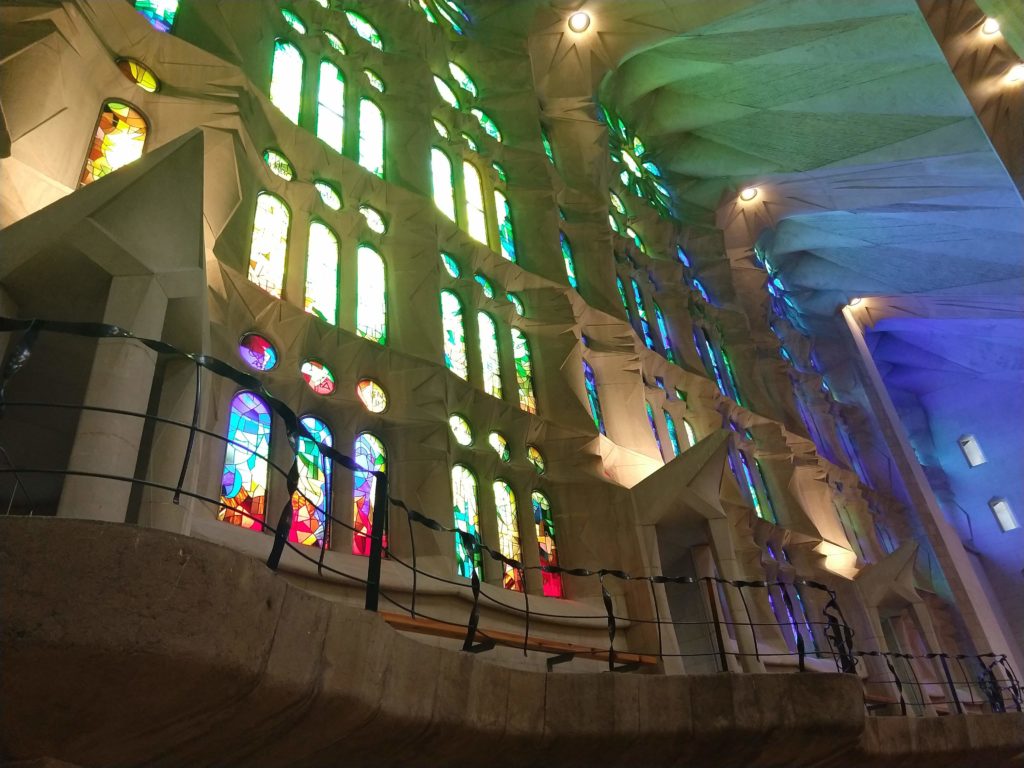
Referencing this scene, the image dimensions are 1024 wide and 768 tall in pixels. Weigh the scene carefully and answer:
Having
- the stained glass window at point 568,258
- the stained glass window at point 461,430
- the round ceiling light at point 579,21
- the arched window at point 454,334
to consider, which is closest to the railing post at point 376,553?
the stained glass window at point 461,430

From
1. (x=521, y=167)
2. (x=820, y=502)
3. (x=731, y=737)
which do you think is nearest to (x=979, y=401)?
(x=820, y=502)

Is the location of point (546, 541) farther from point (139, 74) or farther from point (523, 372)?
point (139, 74)

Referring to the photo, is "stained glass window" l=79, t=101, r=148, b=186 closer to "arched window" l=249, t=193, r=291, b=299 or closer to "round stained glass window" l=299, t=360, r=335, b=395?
"arched window" l=249, t=193, r=291, b=299

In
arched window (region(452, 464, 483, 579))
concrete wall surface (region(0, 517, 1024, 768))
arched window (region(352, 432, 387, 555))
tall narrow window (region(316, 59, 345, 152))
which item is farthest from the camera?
tall narrow window (region(316, 59, 345, 152))

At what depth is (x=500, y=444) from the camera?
13.4 meters

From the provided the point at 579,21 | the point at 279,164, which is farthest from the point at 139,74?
the point at 579,21

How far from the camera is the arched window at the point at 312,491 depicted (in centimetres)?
927

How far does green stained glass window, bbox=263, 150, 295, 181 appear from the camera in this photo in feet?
38.6

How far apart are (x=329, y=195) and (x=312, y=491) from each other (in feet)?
17.1

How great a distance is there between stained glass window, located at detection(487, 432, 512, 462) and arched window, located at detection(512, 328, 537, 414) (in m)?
0.90

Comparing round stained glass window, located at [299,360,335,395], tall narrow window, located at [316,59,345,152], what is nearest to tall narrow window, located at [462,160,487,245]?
tall narrow window, located at [316,59,345,152]

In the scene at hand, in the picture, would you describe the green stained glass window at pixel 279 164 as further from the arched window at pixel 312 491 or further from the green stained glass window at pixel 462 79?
the green stained glass window at pixel 462 79

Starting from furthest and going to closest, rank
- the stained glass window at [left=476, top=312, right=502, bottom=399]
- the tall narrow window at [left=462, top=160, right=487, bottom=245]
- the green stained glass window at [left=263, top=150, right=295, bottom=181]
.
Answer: the tall narrow window at [left=462, top=160, right=487, bottom=245]
the stained glass window at [left=476, top=312, right=502, bottom=399]
the green stained glass window at [left=263, top=150, right=295, bottom=181]

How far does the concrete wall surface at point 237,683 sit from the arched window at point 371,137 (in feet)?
33.7
